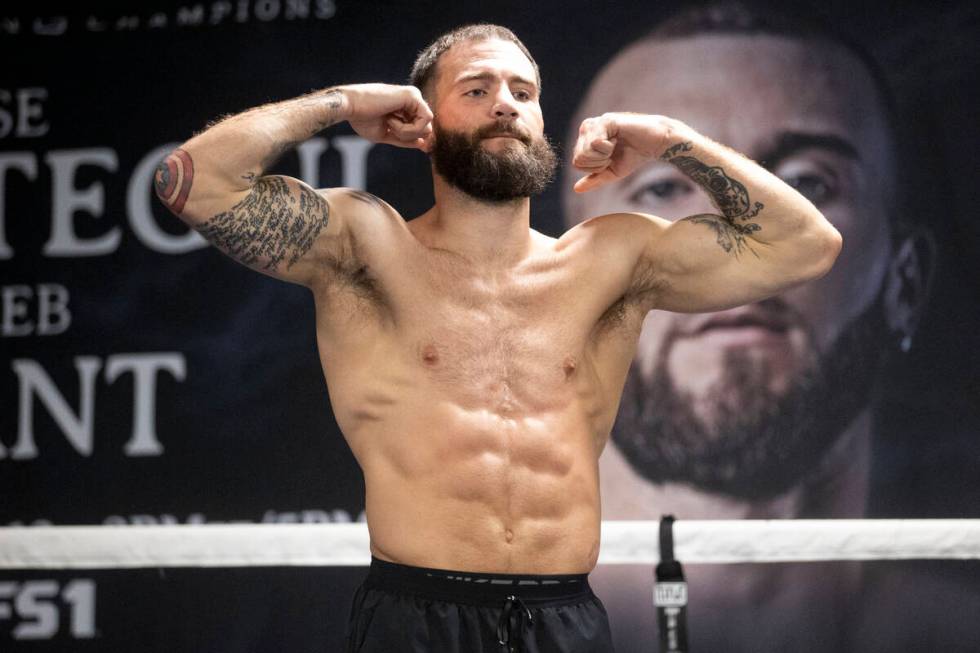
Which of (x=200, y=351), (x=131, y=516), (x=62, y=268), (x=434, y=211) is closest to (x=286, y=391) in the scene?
(x=200, y=351)

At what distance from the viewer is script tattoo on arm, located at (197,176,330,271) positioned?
2.03 meters

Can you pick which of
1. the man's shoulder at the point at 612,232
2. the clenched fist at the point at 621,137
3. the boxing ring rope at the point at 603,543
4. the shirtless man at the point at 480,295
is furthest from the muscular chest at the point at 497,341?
the boxing ring rope at the point at 603,543

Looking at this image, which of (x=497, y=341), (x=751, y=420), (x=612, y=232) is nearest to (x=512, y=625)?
(x=497, y=341)

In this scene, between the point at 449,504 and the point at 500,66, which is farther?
the point at 500,66

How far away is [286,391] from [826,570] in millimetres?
1552

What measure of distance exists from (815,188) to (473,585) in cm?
172

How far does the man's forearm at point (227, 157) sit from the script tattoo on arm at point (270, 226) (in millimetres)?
28

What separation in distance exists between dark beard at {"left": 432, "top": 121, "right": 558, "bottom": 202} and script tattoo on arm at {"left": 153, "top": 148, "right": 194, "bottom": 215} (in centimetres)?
50

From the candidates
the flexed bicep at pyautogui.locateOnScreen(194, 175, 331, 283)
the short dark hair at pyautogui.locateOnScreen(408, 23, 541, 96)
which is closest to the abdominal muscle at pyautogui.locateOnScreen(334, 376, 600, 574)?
the flexed bicep at pyautogui.locateOnScreen(194, 175, 331, 283)

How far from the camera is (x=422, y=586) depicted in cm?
204

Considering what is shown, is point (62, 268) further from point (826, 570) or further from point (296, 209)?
point (826, 570)

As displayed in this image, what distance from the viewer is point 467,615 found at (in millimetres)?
2023

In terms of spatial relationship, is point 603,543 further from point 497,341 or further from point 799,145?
point 799,145

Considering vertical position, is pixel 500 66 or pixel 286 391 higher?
pixel 500 66
